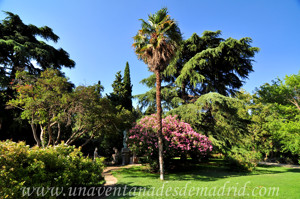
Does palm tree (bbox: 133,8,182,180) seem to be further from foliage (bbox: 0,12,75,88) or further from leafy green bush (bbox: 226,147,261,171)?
foliage (bbox: 0,12,75,88)

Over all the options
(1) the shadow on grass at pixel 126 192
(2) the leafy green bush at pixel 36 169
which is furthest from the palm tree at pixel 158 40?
(2) the leafy green bush at pixel 36 169

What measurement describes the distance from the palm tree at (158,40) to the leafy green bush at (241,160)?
26.7 feet

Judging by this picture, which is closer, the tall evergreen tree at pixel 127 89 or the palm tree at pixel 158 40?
the palm tree at pixel 158 40

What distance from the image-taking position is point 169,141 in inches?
413

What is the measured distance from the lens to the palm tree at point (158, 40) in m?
9.50

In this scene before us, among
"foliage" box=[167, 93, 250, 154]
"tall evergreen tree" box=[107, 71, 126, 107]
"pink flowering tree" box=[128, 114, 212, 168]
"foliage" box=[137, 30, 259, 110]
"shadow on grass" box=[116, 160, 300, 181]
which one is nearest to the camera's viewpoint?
"shadow on grass" box=[116, 160, 300, 181]

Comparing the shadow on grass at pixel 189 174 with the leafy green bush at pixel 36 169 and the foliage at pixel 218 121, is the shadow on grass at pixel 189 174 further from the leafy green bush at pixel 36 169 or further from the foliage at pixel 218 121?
the leafy green bush at pixel 36 169

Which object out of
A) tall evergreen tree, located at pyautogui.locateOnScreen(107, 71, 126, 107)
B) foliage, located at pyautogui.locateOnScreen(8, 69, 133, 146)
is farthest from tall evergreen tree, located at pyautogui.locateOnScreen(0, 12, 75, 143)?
tall evergreen tree, located at pyautogui.locateOnScreen(107, 71, 126, 107)

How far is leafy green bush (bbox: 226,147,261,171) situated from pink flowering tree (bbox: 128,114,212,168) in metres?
3.50

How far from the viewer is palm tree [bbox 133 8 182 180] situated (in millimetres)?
9500

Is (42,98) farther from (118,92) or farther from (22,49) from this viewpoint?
(118,92)

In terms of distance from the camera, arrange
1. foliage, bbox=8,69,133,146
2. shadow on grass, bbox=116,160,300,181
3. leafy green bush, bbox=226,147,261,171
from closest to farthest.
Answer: foliage, bbox=8,69,133,146, shadow on grass, bbox=116,160,300,181, leafy green bush, bbox=226,147,261,171

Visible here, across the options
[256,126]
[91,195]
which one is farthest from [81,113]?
[256,126]

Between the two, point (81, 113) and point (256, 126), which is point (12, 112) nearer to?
point (81, 113)
